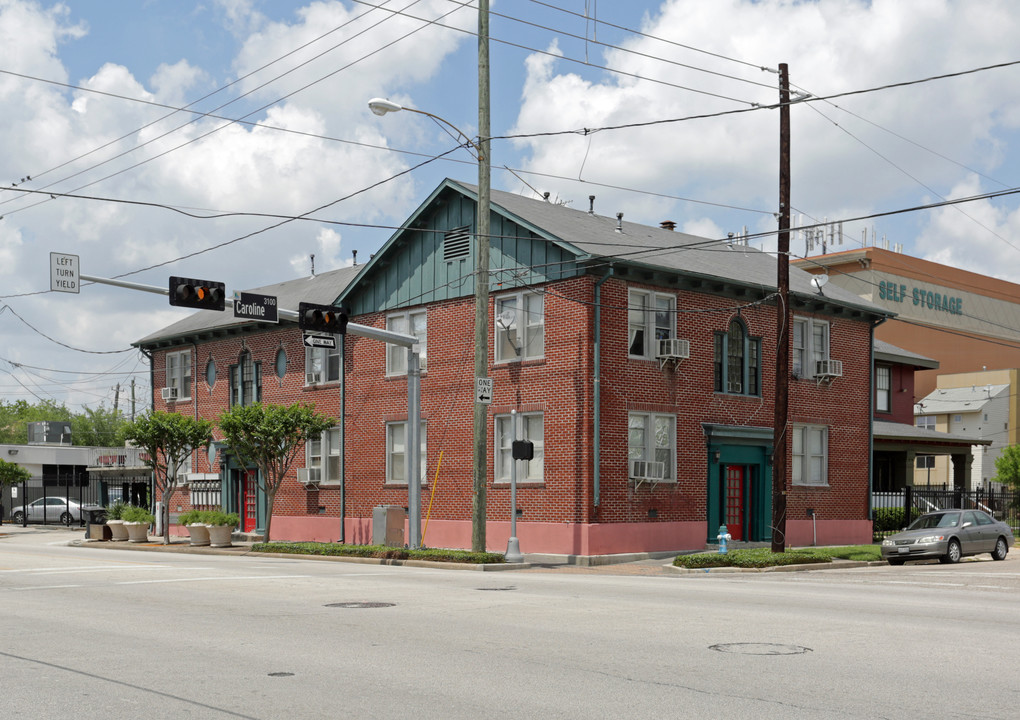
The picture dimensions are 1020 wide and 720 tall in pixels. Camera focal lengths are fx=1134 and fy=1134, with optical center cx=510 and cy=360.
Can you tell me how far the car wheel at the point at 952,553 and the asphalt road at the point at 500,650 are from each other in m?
9.39

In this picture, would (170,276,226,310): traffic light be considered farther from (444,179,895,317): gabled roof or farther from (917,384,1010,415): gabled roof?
(917,384,1010,415): gabled roof

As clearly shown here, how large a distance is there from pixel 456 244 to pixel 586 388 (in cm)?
655

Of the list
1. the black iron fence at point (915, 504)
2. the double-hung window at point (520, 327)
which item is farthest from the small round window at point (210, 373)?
the black iron fence at point (915, 504)

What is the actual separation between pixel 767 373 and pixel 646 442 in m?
5.59

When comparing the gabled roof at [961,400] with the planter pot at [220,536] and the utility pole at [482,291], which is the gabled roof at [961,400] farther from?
the utility pole at [482,291]

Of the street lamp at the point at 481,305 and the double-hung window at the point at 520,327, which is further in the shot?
the double-hung window at the point at 520,327

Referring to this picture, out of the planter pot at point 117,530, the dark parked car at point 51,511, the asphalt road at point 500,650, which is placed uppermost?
the asphalt road at point 500,650

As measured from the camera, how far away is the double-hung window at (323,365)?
36.2 m

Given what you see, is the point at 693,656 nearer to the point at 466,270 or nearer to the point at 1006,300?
the point at 466,270

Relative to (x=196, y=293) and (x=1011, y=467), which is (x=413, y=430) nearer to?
(x=196, y=293)

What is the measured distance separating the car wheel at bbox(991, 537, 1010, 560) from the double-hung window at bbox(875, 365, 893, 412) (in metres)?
15.1

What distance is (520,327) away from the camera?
2997 centimetres

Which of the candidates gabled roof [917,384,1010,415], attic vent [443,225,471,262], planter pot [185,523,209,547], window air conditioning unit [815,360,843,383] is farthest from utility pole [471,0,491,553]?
gabled roof [917,384,1010,415]

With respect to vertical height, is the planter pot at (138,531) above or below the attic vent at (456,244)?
below
